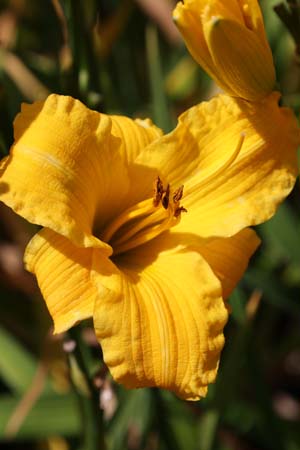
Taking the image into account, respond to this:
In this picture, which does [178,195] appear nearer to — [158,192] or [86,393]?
[158,192]

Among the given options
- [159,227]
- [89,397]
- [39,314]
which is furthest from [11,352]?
[159,227]

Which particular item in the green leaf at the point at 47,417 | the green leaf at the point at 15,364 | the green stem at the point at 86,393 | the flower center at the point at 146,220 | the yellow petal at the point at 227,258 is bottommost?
the green leaf at the point at 47,417

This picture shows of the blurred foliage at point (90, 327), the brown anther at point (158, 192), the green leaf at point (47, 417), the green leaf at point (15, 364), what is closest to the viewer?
the brown anther at point (158, 192)

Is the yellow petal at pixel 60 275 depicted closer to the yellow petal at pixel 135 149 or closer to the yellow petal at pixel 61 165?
the yellow petal at pixel 61 165

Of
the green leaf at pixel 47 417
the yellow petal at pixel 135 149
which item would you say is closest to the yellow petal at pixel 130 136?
the yellow petal at pixel 135 149

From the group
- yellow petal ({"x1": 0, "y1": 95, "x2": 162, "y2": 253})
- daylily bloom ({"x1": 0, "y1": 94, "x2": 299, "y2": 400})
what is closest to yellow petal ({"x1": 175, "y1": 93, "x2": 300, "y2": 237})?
daylily bloom ({"x1": 0, "y1": 94, "x2": 299, "y2": 400})

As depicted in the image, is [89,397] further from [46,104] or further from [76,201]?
[46,104]
